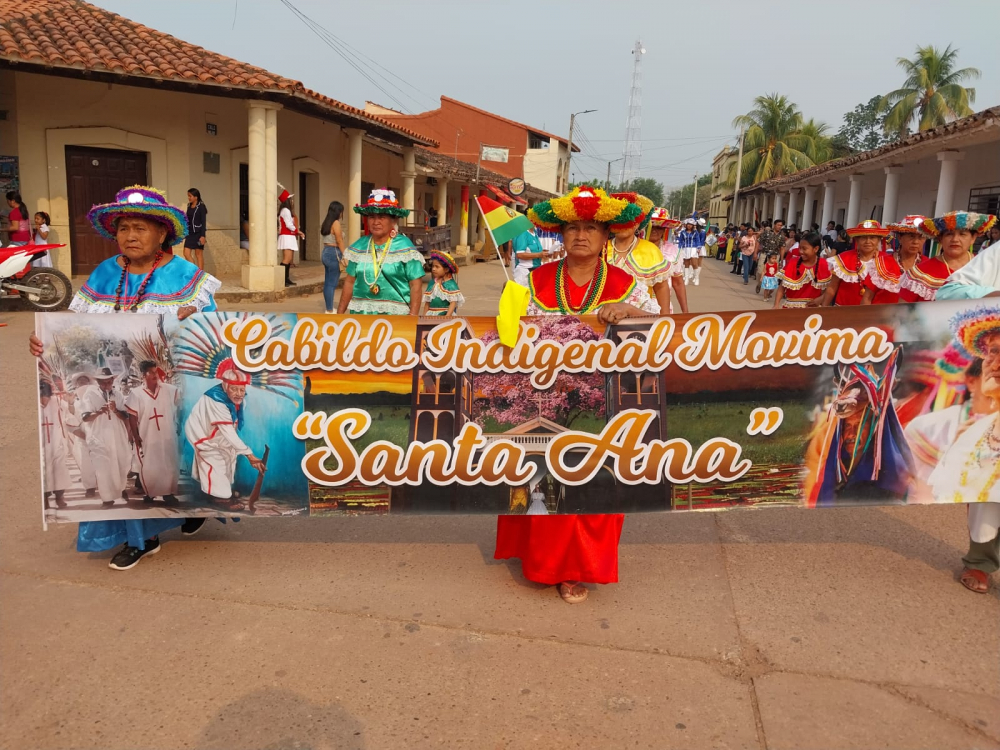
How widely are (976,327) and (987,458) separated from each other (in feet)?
1.92

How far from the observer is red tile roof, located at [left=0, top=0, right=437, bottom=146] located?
476 inches

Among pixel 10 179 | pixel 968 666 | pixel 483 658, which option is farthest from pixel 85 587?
pixel 10 179

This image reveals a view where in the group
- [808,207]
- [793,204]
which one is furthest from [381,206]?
[793,204]

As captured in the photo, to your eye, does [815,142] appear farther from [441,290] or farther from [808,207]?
[441,290]

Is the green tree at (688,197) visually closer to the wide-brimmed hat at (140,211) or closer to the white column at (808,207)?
→ the white column at (808,207)

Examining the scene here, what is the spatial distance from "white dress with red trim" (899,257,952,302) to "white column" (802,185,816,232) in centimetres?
2608

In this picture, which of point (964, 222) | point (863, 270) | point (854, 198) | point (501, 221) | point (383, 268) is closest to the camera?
point (964, 222)

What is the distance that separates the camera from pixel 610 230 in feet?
12.7

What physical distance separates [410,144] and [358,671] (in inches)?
808

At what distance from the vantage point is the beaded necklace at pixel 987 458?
11.3ft

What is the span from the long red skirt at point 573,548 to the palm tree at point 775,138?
44.7 m

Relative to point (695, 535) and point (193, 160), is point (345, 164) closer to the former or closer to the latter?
point (193, 160)

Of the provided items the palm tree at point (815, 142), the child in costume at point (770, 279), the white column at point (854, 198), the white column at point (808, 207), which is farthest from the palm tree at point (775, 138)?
the child in costume at point (770, 279)

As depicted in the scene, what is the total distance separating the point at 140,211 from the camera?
11.5 feet
